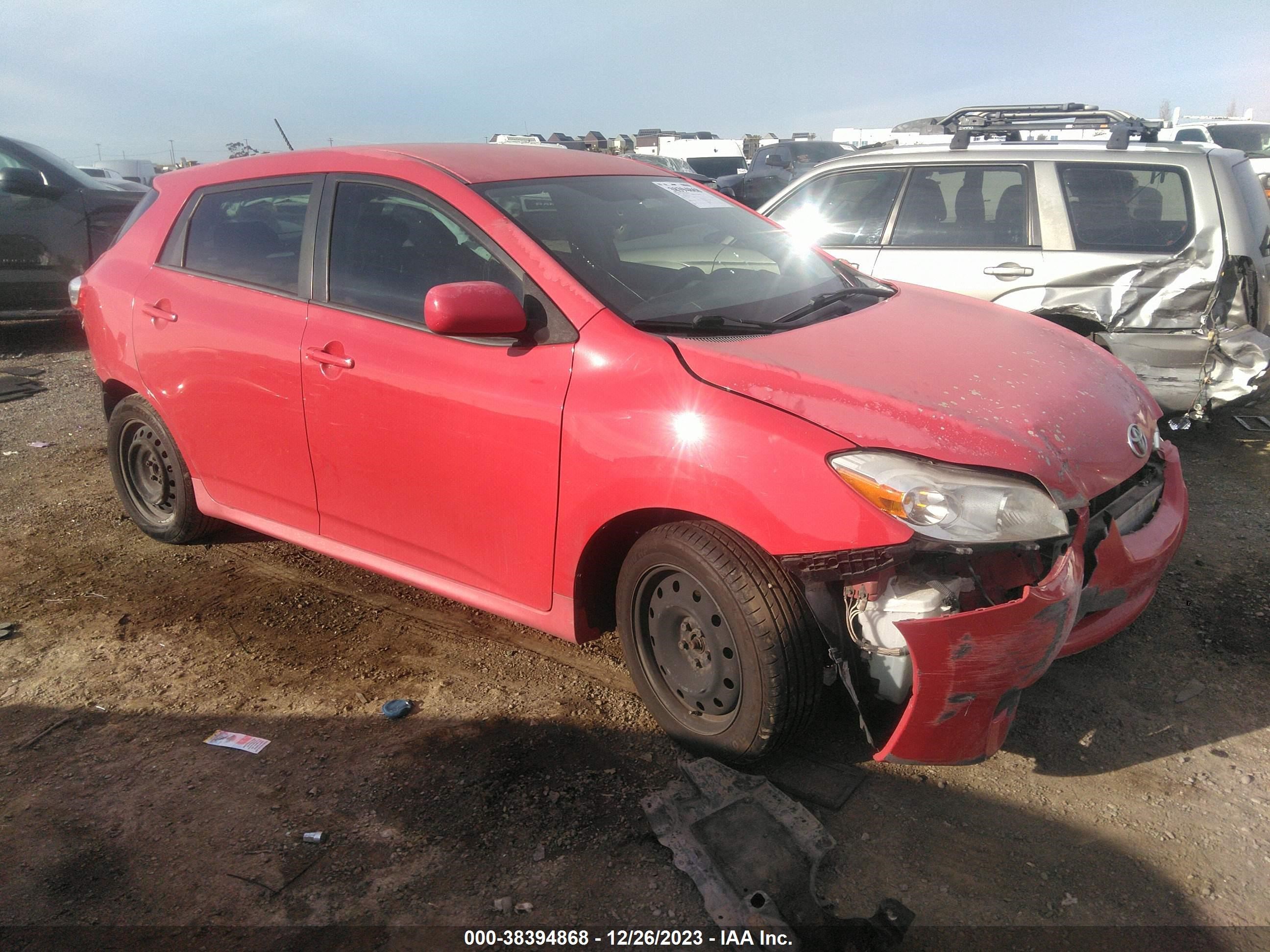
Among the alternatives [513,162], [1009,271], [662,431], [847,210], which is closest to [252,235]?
[513,162]

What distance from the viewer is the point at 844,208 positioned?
583 cm

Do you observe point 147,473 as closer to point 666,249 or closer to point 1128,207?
point 666,249

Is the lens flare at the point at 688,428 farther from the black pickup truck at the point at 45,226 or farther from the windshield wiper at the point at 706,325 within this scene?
the black pickup truck at the point at 45,226

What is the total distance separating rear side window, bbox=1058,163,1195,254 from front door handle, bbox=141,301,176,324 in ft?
14.8

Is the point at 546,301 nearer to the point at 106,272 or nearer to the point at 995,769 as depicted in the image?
the point at 995,769

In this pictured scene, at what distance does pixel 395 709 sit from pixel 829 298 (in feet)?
6.71

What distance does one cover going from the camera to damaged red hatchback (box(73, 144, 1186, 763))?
2.29 meters

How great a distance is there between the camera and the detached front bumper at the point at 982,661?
219 cm

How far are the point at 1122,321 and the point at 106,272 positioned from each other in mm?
4992

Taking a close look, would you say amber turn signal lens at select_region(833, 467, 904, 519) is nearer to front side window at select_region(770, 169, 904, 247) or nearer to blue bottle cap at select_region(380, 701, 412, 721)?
blue bottle cap at select_region(380, 701, 412, 721)

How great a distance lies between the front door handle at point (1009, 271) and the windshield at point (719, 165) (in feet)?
66.3

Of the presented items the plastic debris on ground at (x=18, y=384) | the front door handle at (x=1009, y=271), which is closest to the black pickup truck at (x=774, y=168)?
the front door handle at (x=1009, y=271)

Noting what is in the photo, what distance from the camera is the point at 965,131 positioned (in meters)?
5.53

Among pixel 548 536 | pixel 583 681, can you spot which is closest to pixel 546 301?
pixel 548 536
